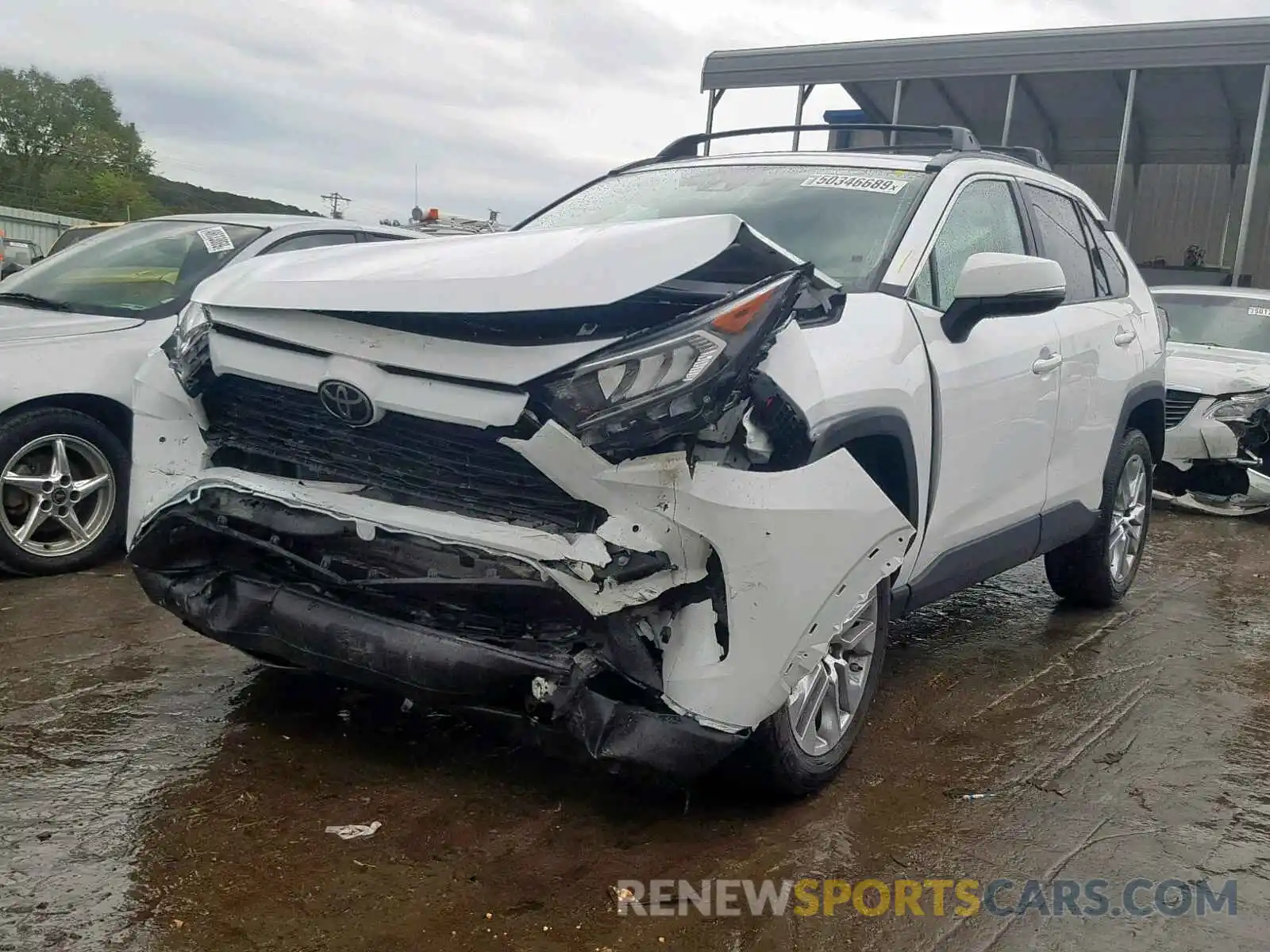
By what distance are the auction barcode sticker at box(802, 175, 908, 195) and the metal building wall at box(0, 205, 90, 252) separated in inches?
1355

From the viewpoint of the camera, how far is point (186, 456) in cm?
312

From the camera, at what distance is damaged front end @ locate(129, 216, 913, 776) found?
2.54m

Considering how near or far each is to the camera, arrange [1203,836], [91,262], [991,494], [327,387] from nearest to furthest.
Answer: [327,387] < [1203,836] < [991,494] < [91,262]

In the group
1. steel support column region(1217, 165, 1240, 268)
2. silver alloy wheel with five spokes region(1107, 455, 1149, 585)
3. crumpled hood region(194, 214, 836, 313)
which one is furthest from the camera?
steel support column region(1217, 165, 1240, 268)

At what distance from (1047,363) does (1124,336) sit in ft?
3.40

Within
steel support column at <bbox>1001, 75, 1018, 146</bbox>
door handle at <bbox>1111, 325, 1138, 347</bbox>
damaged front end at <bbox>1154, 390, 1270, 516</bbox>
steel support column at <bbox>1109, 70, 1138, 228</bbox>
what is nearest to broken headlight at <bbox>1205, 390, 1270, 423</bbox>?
damaged front end at <bbox>1154, 390, 1270, 516</bbox>

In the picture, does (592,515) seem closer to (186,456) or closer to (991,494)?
(186,456)

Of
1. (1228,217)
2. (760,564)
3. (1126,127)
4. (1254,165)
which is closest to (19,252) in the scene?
(1126,127)

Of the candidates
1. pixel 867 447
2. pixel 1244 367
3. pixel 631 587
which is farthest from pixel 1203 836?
pixel 1244 367

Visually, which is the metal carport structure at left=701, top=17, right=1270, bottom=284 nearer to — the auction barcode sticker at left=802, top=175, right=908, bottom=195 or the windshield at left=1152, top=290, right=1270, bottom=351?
the windshield at left=1152, top=290, right=1270, bottom=351

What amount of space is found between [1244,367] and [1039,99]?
386 inches

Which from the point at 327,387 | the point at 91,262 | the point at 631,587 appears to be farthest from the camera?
the point at 91,262

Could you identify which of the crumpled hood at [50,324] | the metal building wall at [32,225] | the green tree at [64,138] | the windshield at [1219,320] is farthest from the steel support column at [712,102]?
the green tree at [64,138]

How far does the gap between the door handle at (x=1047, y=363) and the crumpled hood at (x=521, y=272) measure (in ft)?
4.25
